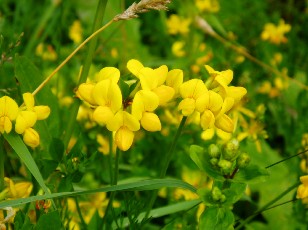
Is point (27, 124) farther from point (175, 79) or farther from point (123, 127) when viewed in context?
point (175, 79)

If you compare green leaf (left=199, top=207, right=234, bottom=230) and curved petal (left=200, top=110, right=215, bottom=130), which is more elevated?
curved petal (left=200, top=110, right=215, bottom=130)

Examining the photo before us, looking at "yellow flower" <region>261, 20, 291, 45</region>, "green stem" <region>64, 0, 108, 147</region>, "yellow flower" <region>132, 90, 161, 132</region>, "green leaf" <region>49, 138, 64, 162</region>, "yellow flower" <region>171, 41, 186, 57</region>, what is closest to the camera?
"yellow flower" <region>132, 90, 161, 132</region>

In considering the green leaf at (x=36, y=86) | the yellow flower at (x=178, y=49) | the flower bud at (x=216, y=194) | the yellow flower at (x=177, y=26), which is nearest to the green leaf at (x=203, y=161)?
the flower bud at (x=216, y=194)

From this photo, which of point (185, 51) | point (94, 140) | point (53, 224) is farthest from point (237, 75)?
point (53, 224)

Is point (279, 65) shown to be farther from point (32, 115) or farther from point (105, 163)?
point (32, 115)

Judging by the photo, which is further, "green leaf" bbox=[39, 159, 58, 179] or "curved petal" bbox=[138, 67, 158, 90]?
"green leaf" bbox=[39, 159, 58, 179]

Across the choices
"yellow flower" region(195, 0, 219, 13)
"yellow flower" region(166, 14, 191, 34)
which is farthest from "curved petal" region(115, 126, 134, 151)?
"yellow flower" region(195, 0, 219, 13)

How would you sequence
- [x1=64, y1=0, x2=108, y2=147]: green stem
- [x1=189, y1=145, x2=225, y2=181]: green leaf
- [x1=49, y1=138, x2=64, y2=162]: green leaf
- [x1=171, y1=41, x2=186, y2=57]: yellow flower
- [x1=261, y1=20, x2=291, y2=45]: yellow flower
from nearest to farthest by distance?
1. [x1=189, y1=145, x2=225, y2=181]: green leaf
2. [x1=49, y1=138, x2=64, y2=162]: green leaf
3. [x1=64, y1=0, x2=108, y2=147]: green stem
4. [x1=171, y1=41, x2=186, y2=57]: yellow flower
5. [x1=261, y1=20, x2=291, y2=45]: yellow flower

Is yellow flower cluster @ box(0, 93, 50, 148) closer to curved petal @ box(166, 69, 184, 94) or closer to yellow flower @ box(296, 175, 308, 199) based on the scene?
curved petal @ box(166, 69, 184, 94)

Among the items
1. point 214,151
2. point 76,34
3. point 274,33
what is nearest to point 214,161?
point 214,151
